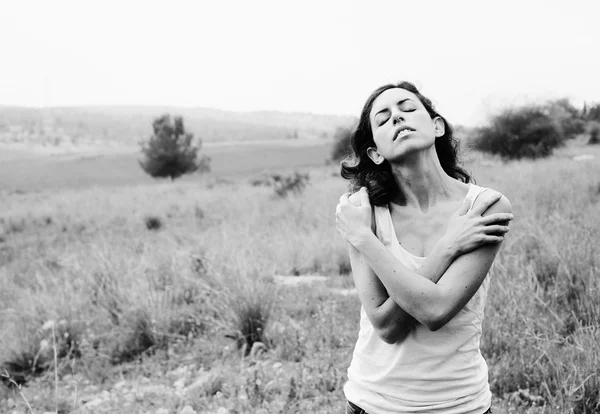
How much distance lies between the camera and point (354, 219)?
166 centimetres

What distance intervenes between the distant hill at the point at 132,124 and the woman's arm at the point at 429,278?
5315 cm

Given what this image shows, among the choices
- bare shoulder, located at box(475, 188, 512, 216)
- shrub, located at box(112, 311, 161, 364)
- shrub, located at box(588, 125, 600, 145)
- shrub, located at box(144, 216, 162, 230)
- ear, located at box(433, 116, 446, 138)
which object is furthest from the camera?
shrub, located at box(588, 125, 600, 145)

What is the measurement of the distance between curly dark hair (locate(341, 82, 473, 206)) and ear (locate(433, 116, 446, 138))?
0.10 feet

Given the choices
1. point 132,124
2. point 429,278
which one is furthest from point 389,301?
point 132,124

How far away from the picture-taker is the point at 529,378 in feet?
9.31

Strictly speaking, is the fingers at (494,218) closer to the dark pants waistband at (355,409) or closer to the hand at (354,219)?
the hand at (354,219)

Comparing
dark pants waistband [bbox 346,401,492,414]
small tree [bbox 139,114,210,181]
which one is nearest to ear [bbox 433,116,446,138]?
dark pants waistband [bbox 346,401,492,414]

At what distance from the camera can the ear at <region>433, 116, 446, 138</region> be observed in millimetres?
1809

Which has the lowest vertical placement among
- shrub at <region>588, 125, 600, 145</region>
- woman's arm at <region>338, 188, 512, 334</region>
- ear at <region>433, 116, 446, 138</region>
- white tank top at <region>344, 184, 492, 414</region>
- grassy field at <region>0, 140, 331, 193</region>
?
grassy field at <region>0, 140, 331, 193</region>

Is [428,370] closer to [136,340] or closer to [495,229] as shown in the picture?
[495,229]

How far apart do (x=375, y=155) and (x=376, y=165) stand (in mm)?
60

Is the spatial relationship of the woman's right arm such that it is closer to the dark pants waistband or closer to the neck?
the neck

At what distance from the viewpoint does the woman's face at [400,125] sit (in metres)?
1.64

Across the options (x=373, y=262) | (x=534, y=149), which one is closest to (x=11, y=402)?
(x=373, y=262)
